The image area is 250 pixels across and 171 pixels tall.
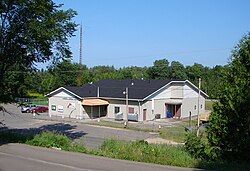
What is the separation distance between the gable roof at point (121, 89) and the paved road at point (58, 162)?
3248cm

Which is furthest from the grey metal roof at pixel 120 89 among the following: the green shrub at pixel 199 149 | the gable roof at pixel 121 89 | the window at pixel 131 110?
the green shrub at pixel 199 149

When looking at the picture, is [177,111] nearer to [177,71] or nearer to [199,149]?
[199,149]

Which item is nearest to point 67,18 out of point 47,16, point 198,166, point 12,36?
point 47,16

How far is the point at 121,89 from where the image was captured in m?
51.9

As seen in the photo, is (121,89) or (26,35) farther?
(121,89)

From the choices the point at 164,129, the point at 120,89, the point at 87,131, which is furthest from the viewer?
the point at 120,89

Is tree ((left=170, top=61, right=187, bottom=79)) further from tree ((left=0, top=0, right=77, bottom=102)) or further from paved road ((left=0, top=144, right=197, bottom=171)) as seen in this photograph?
paved road ((left=0, top=144, right=197, bottom=171))

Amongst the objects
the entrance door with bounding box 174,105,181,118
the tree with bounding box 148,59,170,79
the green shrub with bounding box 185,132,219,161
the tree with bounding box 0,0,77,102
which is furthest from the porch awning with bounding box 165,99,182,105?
the tree with bounding box 148,59,170,79

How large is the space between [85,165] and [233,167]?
4882 millimetres

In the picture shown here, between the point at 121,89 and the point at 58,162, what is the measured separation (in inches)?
1543

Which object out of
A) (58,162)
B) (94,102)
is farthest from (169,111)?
(58,162)

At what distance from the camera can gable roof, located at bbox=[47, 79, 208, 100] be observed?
159 feet

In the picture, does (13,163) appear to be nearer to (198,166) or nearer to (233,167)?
(198,166)

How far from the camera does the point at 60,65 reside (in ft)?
81.1
